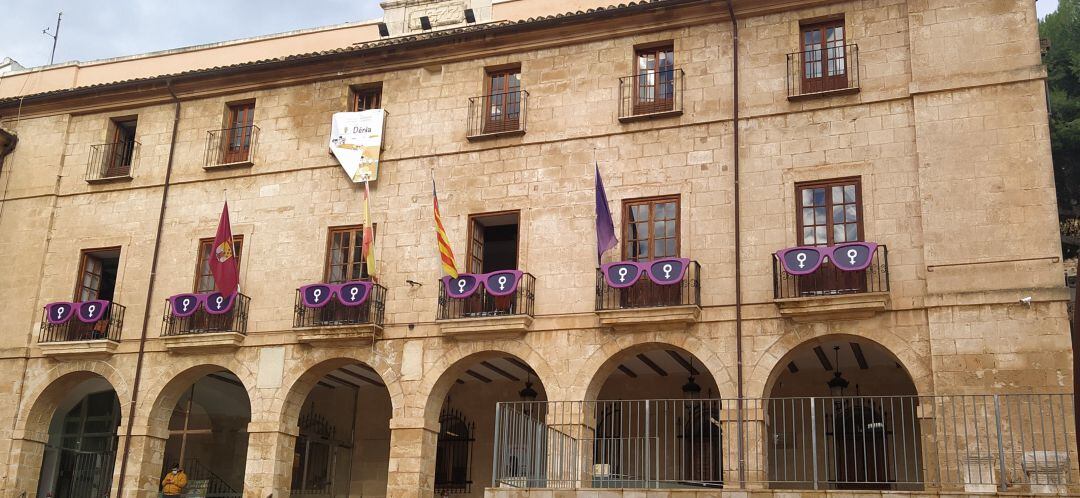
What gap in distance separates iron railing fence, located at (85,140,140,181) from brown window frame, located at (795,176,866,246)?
1483 cm

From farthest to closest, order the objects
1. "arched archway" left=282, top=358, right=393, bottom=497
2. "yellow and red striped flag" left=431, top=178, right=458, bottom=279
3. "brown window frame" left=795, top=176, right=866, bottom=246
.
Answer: "arched archway" left=282, top=358, right=393, bottom=497, "yellow and red striped flag" left=431, top=178, right=458, bottom=279, "brown window frame" left=795, top=176, right=866, bottom=246

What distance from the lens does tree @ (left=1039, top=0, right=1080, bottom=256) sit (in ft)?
109

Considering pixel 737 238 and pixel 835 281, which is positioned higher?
pixel 737 238

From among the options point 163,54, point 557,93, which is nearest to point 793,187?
point 557,93

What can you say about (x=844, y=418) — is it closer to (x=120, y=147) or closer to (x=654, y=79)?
(x=654, y=79)

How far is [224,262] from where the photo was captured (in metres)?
21.9

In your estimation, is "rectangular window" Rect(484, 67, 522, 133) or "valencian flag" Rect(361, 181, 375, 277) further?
"rectangular window" Rect(484, 67, 522, 133)

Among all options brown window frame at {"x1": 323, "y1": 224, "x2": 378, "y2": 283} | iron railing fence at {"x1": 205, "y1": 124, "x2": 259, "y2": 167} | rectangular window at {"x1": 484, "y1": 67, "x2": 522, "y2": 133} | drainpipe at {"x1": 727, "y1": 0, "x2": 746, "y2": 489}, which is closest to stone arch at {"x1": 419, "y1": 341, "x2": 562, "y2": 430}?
brown window frame at {"x1": 323, "y1": 224, "x2": 378, "y2": 283}

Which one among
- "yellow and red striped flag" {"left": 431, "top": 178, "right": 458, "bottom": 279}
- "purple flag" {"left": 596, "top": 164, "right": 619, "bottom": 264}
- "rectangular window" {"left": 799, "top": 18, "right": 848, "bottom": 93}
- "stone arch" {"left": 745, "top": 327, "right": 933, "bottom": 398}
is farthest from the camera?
"yellow and red striped flag" {"left": 431, "top": 178, "right": 458, "bottom": 279}

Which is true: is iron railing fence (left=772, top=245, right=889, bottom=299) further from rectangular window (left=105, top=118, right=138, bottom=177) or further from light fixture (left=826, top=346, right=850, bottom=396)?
rectangular window (left=105, top=118, right=138, bottom=177)

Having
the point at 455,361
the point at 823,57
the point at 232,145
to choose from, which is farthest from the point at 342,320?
the point at 823,57

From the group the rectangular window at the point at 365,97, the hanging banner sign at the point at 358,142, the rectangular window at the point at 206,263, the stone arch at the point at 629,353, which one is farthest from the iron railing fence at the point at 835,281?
the rectangular window at the point at 206,263

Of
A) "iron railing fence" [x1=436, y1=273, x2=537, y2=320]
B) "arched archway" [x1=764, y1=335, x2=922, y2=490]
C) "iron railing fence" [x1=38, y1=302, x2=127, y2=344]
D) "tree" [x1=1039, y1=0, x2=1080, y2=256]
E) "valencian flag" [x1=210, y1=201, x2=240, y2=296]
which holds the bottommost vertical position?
"arched archway" [x1=764, y1=335, x2=922, y2=490]

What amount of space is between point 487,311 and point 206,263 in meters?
6.80
